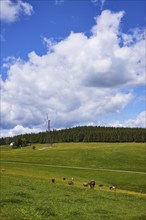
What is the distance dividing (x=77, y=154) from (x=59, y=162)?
15465 millimetres

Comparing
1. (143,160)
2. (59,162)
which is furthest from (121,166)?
(59,162)

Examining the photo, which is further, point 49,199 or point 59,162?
A: point 59,162

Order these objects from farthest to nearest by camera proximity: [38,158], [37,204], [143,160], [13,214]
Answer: [38,158], [143,160], [37,204], [13,214]

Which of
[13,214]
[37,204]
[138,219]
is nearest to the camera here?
[13,214]

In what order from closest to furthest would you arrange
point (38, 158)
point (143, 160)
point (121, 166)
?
point (121, 166)
point (143, 160)
point (38, 158)

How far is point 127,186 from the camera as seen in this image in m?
72.0

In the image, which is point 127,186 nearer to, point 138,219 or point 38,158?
point 138,219

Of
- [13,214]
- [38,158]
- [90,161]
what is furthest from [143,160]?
[13,214]

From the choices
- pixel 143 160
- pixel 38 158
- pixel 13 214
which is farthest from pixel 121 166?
pixel 13 214

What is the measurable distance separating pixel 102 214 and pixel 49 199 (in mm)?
6843

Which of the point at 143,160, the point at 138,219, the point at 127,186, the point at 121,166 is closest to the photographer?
the point at 138,219

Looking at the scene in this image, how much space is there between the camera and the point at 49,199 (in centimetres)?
3409

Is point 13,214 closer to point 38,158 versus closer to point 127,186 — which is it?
point 127,186

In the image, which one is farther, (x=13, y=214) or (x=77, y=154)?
(x=77, y=154)
